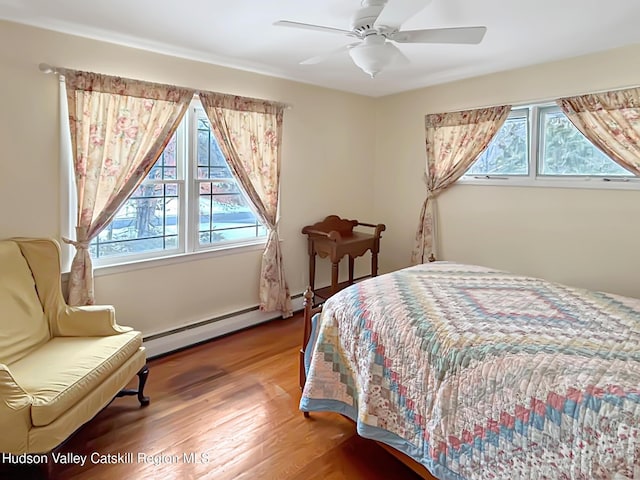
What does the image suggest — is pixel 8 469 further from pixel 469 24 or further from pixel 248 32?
pixel 469 24

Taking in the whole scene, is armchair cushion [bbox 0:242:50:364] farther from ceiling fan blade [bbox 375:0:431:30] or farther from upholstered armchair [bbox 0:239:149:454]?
ceiling fan blade [bbox 375:0:431:30]

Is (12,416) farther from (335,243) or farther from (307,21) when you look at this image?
(335,243)

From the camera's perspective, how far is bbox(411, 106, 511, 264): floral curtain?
3.70 meters

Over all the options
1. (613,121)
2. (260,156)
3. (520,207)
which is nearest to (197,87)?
(260,156)

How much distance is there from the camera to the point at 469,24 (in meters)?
2.56

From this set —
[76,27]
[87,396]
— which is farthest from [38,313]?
[76,27]

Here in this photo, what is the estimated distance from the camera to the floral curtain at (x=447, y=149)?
370cm

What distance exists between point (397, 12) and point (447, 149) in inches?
90.5

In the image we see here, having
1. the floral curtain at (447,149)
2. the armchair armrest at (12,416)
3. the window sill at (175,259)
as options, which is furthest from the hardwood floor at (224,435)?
the floral curtain at (447,149)

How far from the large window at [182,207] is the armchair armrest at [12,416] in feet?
4.42

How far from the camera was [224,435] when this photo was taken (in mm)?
2264

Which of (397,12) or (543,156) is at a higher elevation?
(397,12)

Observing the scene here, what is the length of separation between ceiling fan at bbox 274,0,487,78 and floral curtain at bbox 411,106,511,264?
1.73 meters

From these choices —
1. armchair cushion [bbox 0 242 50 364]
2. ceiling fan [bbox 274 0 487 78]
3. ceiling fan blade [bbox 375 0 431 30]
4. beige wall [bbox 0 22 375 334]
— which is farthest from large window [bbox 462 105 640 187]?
armchair cushion [bbox 0 242 50 364]
